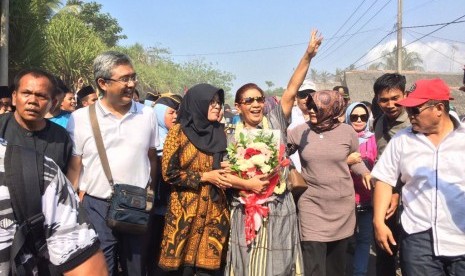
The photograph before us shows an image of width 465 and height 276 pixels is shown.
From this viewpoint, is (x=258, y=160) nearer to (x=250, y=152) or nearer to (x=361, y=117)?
(x=250, y=152)

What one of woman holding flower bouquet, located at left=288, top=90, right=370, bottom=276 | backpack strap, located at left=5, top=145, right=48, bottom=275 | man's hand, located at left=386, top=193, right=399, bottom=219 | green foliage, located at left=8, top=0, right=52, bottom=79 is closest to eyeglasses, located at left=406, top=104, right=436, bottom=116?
man's hand, located at left=386, top=193, right=399, bottom=219

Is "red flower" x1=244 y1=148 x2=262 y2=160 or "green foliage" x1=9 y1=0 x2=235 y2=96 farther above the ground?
"green foliage" x1=9 y1=0 x2=235 y2=96

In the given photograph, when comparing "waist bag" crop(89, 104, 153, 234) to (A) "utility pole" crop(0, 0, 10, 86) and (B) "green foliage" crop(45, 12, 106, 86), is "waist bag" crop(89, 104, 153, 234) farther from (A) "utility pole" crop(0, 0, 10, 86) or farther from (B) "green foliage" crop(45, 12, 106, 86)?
(B) "green foliage" crop(45, 12, 106, 86)

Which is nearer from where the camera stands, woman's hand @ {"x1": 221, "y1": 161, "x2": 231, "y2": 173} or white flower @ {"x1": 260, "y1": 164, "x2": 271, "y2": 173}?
white flower @ {"x1": 260, "y1": 164, "x2": 271, "y2": 173}

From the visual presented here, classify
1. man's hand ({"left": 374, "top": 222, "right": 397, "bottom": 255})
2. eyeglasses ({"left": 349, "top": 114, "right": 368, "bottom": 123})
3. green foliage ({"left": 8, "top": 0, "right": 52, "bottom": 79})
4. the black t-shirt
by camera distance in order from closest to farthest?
1. the black t-shirt
2. man's hand ({"left": 374, "top": 222, "right": 397, "bottom": 255})
3. eyeglasses ({"left": 349, "top": 114, "right": 368, "bottom": 123})
4. green foliage ({"left": 8, "top": 0, "right": 52, "bottom": 79})

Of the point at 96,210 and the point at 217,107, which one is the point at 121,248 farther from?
the point at 217,107

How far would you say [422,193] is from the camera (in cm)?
305

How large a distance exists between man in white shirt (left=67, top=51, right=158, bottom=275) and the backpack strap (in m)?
2.01

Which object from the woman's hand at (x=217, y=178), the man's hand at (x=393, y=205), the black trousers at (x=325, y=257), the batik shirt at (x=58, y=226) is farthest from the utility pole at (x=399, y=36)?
the batik shirt at (x=58, y=226)

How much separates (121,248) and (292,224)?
1.33 m

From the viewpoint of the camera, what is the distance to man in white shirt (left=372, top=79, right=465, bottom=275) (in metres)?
2.94

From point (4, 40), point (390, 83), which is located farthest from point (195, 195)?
point (4, 40)

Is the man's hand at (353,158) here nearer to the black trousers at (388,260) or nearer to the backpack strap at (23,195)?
the black trousers at (388,260)

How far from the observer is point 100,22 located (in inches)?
2039
